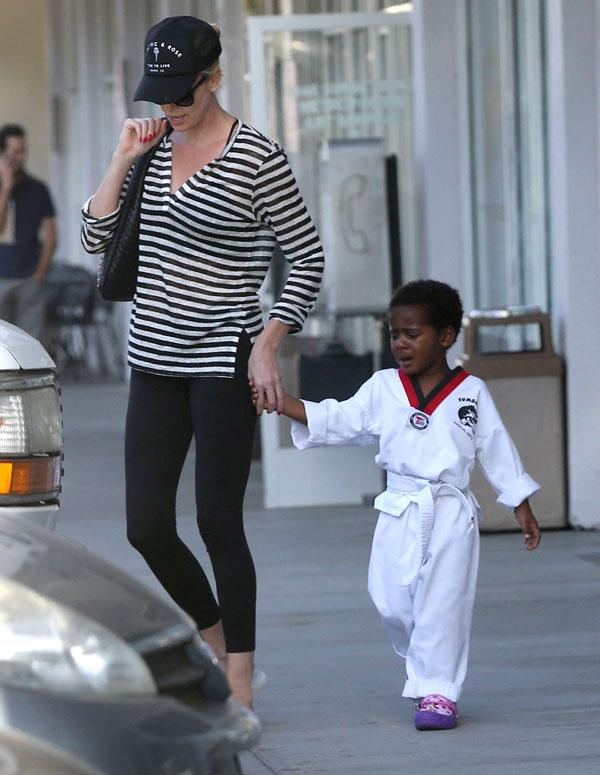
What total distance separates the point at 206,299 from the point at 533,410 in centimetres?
360

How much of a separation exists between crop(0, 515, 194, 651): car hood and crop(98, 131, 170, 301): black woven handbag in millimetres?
1678

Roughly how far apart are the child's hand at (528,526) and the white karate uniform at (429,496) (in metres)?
0.03

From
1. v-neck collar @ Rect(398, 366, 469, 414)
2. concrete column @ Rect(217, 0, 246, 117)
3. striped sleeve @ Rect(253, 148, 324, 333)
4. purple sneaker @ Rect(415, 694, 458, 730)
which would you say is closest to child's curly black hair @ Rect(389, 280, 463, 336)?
v-neck collar @ Rect(398, 366, 469, 414)

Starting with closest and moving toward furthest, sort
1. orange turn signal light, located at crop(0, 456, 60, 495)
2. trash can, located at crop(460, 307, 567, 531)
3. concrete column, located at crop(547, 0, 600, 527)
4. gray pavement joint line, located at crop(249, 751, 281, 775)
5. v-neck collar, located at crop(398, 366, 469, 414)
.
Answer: orange turn signal light, located at crop(0, 456, 60, 495) → gray pavement joint line, located at crop(249, 751, 281, 775) → v-neck collar, located at crop(398, 366, 469, 414) → concrete column, located at crop(547, 0, 600, 527) → trash can, located at crop(460, 307, 567, 531)

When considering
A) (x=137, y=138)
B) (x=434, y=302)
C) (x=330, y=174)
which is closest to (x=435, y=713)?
(x=434, y=302)

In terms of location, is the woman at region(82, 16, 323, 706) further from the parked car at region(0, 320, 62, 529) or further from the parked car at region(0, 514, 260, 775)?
the parked car at region(0, 514, 260, 775)

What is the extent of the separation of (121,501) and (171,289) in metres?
5.15

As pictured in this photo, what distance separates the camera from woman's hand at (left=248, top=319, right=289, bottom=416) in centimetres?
463

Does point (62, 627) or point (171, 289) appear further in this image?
point (171, 289)

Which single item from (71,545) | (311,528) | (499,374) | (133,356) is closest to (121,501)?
(311,528)

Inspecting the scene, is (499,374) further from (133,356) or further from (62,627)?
(62,627)

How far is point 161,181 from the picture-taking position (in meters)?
4.75

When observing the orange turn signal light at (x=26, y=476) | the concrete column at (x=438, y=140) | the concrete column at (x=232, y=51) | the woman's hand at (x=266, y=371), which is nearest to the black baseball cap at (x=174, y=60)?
the woman's hand at (x=266, y=371)

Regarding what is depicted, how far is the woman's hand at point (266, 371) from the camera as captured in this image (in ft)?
15.2
